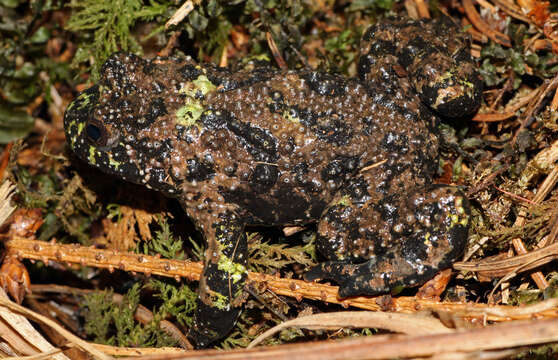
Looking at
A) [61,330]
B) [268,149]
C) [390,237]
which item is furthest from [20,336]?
[390,237]

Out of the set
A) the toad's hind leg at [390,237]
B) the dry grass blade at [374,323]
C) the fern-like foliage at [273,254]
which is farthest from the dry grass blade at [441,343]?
the fern-like foliage at [273,254]

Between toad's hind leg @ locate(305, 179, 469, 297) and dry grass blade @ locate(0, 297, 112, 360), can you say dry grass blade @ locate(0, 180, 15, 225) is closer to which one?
dry grass blade @ locate(0, 297, 112, 360)

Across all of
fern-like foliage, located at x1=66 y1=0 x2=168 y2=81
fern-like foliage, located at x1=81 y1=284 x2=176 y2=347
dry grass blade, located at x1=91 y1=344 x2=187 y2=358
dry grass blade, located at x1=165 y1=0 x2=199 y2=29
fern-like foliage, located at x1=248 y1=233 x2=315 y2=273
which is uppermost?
dry grass blade, located at x1=165 y1=0 x2=199 y2=29

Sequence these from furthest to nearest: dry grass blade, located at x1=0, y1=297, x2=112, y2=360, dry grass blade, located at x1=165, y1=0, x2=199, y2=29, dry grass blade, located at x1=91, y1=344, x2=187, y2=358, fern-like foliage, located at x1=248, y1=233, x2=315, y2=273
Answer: dry grass blade, located at x1=165, y1=0, x2=199, y2=29 < fern-like foliage, located at x1=248, y1=233, x2=315, y2=273 < dry grass blade, located at x1=91, y1=344, x2=187, y2=358 < dry grass blade, located at x1=0, y1=297, x2=112, y2=360

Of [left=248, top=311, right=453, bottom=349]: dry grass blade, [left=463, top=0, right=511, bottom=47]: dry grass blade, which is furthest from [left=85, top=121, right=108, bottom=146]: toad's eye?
[left=463, top=0, right=511, bottom=47]: dry grass blade

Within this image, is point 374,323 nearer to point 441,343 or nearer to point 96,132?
point 441,343

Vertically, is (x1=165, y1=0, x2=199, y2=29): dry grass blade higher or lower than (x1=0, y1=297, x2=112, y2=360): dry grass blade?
higher

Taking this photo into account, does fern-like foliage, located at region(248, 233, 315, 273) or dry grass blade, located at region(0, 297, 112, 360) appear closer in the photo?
dry grass blade, located at region(0, 297, 112, 360)

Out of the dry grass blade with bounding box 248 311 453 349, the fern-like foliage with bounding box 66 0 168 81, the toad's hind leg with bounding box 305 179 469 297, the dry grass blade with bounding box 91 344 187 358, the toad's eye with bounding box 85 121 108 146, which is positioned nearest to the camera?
the dry grass blade with bounding box 248 311 453 349
